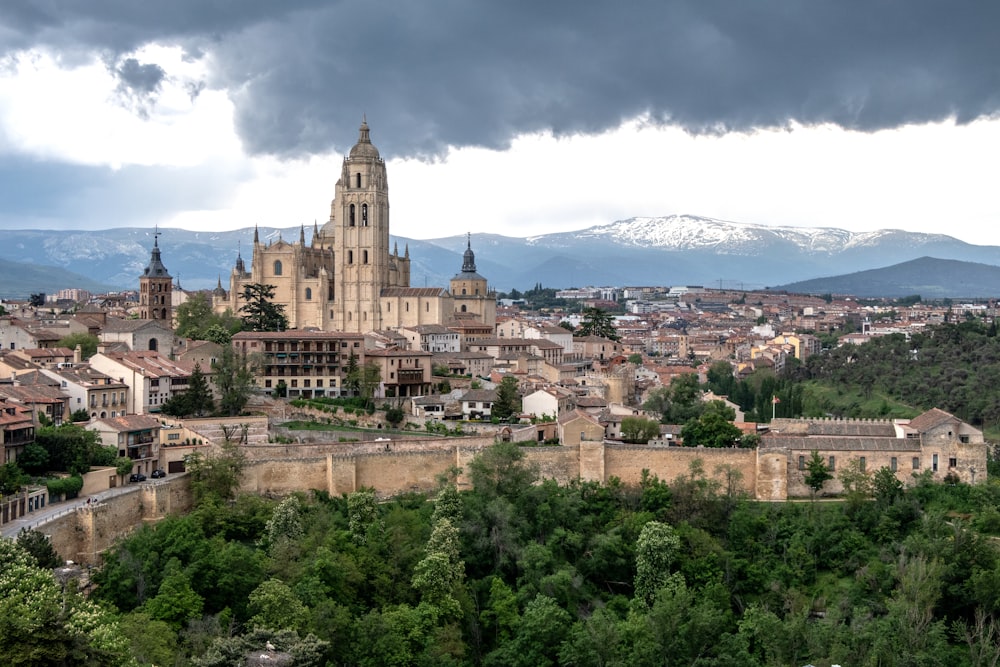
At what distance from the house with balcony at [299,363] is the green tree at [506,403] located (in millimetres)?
6955

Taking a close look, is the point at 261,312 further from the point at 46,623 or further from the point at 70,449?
the point at 46,623

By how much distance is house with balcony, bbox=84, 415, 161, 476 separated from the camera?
129 ft

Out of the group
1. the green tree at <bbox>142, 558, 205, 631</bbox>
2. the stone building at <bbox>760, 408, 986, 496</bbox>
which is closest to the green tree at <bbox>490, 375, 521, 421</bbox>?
the stone building at <bbox>760, 408, 986, 496</bbox>

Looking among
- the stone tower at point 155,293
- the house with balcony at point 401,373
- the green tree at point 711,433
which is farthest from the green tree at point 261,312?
the green tree at point 711,433

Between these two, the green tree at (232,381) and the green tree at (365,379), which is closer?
the green tree at (232,381)

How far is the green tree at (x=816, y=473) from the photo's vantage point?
4181 centimetres

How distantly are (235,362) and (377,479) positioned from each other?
13343mm

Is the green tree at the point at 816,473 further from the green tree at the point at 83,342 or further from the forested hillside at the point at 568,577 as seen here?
the green tree at the point at 83,342

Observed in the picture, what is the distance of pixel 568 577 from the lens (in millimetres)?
36688

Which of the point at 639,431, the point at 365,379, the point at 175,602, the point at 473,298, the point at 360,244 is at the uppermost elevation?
the point at 360,244

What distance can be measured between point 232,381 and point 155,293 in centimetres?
2247

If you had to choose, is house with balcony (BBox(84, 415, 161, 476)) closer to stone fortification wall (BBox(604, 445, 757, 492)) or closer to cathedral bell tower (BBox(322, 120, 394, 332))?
stone fortification wall (BBox(604, 445, 757, 492))

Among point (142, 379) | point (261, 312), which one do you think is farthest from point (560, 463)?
point (261, 312)

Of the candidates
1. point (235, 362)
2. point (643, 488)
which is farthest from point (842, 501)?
point (235, 362)
